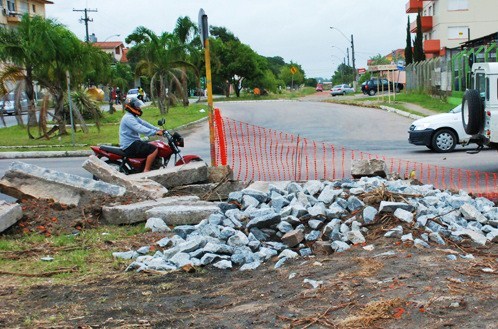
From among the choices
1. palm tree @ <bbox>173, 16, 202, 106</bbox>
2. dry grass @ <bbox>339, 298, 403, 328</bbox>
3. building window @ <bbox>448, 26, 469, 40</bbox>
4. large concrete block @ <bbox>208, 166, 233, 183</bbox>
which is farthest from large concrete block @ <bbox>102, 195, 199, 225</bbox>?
building window @ <bbox>448, 26, 469, 40</bbox>

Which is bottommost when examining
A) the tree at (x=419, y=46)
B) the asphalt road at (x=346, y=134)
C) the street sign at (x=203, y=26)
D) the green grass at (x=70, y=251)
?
the asphalt road at (x=346, y=134)

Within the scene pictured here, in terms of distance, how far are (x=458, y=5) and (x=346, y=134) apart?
40800 millimetres

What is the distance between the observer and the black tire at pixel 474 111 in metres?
12.8

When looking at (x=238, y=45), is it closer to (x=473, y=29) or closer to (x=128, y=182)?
(x=473, y=29)

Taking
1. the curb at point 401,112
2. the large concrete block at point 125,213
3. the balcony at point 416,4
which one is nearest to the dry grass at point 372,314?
the large concrete block at point 125,213

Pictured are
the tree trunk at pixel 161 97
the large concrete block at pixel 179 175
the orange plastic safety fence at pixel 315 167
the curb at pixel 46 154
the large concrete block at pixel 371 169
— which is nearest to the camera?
the large concrete block at pixel 179 175

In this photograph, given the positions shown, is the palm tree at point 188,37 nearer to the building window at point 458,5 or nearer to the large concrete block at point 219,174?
the building window at point 458,5

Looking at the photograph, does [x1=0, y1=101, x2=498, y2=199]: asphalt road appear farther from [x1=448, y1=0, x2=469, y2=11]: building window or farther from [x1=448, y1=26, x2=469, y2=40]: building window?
[x1=448, y1=0, x2=469, y2=11]: building window

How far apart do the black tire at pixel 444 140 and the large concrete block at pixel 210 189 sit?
8450 millimetres

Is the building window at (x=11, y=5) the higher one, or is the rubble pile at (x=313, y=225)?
the building window at (x=11, y=5)

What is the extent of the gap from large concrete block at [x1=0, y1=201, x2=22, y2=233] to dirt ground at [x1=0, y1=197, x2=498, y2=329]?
4.79 feet

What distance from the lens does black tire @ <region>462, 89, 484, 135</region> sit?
12.8 m

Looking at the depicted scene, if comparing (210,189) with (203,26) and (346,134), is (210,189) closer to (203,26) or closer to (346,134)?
(203,26)

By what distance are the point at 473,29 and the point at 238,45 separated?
21.1m
